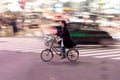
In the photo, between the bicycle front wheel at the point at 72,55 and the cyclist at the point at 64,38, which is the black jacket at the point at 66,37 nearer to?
the cyclist at the point at 64,38

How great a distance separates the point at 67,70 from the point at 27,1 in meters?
18.3

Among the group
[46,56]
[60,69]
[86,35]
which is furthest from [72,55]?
[86,35]

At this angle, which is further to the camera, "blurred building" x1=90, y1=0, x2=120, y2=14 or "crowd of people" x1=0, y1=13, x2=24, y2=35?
"crowd of people" x1=0, y1=13, x2=24, y2=35

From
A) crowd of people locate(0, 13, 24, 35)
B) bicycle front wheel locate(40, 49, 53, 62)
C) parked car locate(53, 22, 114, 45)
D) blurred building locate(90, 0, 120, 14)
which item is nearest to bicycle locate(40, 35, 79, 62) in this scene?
bicycle front wheel locate(40, 49, 53, 62)

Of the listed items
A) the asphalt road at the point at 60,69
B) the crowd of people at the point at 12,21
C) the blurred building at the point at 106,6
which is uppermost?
the blurred building at the point at 106,6

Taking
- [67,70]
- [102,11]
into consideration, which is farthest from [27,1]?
[67,70]

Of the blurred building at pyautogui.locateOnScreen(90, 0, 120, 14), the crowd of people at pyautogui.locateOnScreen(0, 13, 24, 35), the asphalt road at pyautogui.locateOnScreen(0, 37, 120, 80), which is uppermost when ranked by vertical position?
the blurred building at pyautogui.locateOnScreen(90, 0, 120, 14)

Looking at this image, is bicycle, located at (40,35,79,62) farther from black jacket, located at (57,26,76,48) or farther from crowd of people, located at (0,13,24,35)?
crowd of people, located at (0,13,24,35)

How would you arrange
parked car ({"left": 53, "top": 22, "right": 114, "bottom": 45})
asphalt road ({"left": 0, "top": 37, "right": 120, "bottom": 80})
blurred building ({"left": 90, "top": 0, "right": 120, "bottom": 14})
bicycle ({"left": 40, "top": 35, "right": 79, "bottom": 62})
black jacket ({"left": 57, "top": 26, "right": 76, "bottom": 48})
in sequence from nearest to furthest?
asphalt road ({"left": 0, "top": 37, "right": 120, "bottom": 80})
black jacket ({"left": 57, "top": 26, "right": 76, "bottom": 48})
bicycle ({"left": 40, "top": 35, "right": 79, "bottom": 62})
parked car ({"left": 53, "top": 22, "right": 114, "bottom": 45})
blurred building ({"left": 90, "top": 0, "right": 120, "bottom": 14})

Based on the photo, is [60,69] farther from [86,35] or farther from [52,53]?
[86,35]

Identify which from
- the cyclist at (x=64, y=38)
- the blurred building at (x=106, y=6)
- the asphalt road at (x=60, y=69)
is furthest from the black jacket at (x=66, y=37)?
the blurred building at (x=106, y=6)

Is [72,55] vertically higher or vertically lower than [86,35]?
lower

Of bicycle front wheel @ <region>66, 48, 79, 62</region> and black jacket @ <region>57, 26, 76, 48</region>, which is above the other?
black jacket @ <region>57, 26, 76, 48</region>

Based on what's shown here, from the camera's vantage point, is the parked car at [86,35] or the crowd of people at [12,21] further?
the crowd of people at [12,21]
